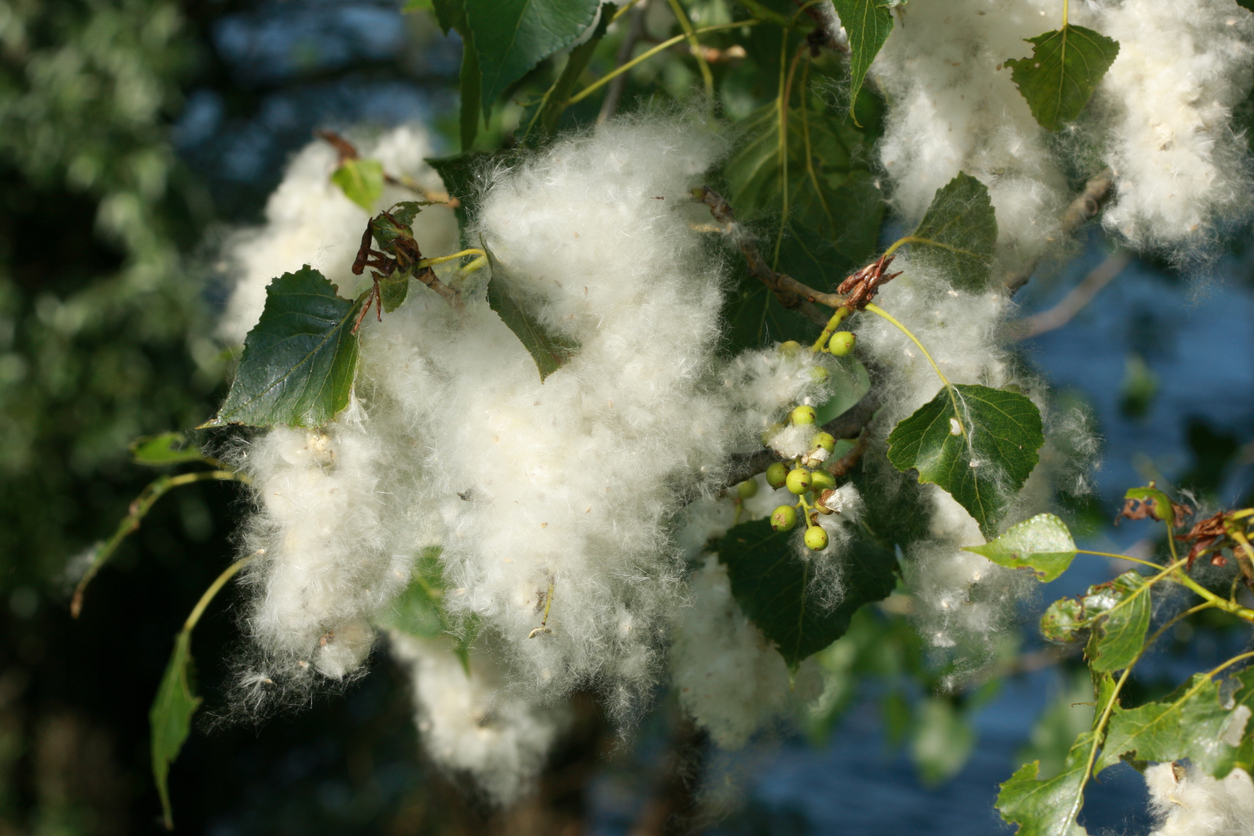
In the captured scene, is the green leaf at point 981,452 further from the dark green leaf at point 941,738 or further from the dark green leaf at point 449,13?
the dark green leaf at point 941,738

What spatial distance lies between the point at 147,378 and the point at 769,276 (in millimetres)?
2159

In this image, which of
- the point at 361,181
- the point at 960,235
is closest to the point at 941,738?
the point at 960,235

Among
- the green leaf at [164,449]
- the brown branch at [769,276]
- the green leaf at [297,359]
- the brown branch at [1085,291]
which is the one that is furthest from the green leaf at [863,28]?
the brown branch at [1085,291]

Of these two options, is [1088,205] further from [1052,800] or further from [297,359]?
[297,359]

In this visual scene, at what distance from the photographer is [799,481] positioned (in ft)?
1.59

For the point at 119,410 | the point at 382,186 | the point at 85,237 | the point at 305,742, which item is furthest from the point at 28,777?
the point at 382,186

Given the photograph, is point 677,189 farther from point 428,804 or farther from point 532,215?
point 428,804

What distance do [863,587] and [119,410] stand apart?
86.3 inches

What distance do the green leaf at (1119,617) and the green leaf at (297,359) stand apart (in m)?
0.42

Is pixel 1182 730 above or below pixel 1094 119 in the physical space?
below

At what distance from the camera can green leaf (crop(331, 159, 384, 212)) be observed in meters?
0.77

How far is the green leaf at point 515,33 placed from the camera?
48 cm

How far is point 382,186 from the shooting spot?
776mm

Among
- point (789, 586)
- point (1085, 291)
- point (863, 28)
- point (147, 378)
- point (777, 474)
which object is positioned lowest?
point (147, 378)
